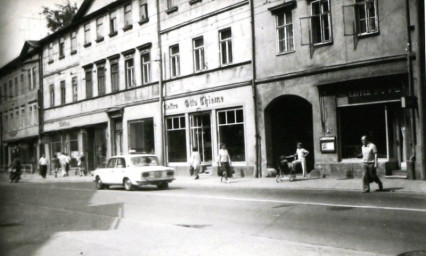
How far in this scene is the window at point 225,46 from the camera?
2366 centimetres

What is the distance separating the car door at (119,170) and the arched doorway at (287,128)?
6527mm

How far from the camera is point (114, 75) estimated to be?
33.1 metres

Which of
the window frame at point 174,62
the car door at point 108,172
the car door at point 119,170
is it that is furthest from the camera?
the window frame at point 174,62

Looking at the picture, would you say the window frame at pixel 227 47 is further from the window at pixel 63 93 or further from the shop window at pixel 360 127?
the window at pixel 63 93

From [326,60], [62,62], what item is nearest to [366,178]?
[326,60]

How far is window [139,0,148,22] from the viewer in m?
29.3

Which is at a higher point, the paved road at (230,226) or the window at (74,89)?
the window at (74,89)

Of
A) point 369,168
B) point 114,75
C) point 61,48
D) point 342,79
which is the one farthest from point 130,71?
point 369,168

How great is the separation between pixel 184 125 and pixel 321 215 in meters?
16.8

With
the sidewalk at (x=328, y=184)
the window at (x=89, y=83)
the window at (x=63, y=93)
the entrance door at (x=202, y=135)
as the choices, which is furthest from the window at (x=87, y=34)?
the sidewalk at (x=328, y=184)

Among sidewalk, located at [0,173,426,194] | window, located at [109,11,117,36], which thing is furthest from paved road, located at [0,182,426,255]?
window, located at [109,11,117,36]

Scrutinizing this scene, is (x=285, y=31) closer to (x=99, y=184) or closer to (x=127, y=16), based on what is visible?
(x=99, y=184)

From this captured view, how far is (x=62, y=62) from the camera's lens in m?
38.9

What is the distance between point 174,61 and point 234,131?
6655 mm
